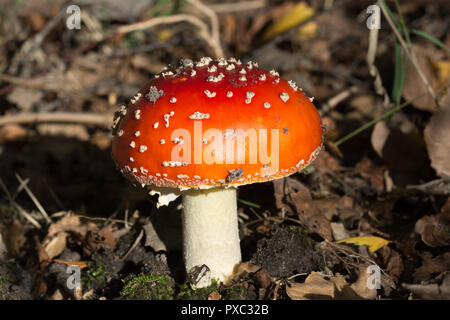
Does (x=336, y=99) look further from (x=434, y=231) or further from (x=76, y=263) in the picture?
(x=76, y=263)

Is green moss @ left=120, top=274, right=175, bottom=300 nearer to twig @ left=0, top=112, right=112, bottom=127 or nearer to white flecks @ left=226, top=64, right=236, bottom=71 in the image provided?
white flecks @ left=226, top=64, right=236, bottom=71

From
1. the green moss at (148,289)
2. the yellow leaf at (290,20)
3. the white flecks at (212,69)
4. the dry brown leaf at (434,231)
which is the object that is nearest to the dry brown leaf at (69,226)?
the green moss at (148,289)

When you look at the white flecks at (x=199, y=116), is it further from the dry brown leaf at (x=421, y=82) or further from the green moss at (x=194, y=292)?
the dry brown leaf at (x=421, y=82)

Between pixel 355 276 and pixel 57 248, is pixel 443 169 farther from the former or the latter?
pixel 57 248

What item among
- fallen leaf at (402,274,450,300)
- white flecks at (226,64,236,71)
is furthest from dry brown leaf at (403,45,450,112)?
white flecks at (226,64,236,71)

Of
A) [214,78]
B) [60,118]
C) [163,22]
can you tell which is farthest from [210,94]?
[60,118]

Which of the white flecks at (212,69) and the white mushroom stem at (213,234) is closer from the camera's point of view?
the white flecks at (212,69)

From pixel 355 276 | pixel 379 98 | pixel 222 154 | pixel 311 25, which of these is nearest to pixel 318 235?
pixel 355 276

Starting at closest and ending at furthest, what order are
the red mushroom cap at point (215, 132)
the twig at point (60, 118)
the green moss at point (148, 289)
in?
1. the red mushroom cap at point (215, 132)
2. the green moss at point (148, 289)
3. the twig at point (60, 118)
